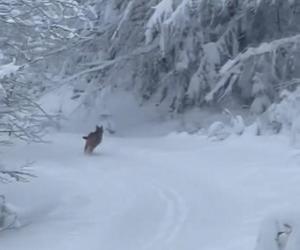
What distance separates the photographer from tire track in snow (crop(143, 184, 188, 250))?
7.61m

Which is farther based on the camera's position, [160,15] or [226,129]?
[160,15]

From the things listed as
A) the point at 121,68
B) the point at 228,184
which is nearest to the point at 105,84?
the point at 121,68

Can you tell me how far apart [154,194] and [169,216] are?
1.22 metres

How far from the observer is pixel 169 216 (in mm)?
8555

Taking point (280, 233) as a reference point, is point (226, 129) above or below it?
below

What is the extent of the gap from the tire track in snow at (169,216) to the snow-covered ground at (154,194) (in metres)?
0.01

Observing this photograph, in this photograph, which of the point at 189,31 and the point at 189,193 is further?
the point at 189,31

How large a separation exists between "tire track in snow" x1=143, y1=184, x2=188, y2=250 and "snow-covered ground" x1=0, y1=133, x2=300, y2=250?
0.01 m

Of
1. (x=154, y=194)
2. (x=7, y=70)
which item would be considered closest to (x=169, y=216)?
(x=154, y=194)

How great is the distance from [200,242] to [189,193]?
2.28 m

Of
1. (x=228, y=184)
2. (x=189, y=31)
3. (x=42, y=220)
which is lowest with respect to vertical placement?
(x=42, y=220)

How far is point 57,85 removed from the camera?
16.6m

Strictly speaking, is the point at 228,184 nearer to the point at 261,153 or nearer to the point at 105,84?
the point at 261,153

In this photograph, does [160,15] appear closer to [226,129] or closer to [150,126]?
[226,129]
